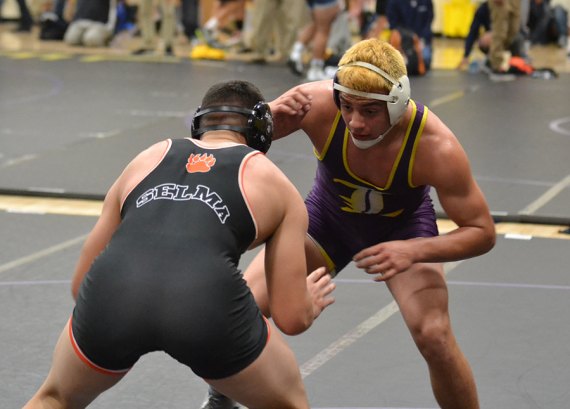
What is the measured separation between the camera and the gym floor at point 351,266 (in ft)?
15.4

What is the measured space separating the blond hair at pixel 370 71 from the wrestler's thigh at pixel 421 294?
689 mm

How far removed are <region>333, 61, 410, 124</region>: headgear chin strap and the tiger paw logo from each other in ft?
2.64

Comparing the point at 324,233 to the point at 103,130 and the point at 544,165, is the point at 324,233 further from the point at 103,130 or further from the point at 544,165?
the point at 103,130

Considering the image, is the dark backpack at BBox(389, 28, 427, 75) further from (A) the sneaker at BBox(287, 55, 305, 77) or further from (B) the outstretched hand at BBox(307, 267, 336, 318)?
(B) the outstretched hand at BBox(307, 267, 336, 318)

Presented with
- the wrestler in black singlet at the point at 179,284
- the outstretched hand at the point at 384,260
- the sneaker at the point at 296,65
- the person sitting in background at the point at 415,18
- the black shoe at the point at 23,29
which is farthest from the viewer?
the black shoe at the point at 23,29

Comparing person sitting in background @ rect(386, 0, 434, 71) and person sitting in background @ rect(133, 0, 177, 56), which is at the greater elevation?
person sitting in background @ rect(386, 0, 434, 71)

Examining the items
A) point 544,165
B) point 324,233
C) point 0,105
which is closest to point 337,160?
point 324,233

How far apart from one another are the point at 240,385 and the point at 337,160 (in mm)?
1365

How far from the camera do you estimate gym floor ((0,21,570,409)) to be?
4.70 metres

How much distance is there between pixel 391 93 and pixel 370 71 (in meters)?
0.10

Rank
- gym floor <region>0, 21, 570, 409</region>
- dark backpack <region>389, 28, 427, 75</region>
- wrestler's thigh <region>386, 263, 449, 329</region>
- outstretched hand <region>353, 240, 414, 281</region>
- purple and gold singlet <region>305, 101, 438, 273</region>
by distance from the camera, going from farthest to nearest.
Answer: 1. dark backpack <region>389, 28, 427, 75</region>
2. gym floor <region>0, 21, 570, 409</region>
3. purple and gold singlet <region>305, 101, 438, 273</region>
4. wrestler's thigh <region>386, 263, 449, 329</region>
5. outstretched hand <region>353, 240, 414, 281</region>

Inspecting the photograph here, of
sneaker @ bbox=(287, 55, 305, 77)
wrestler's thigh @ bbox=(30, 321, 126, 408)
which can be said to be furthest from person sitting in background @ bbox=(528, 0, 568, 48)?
wrestler's thigh @ bbox=(30, 321, 126, 408)

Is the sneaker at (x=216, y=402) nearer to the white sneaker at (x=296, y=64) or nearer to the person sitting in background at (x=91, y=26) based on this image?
the white sneaker at (x=296, y=64)

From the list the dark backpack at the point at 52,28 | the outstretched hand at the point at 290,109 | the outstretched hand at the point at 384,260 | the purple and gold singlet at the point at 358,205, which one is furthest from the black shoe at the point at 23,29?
the outstretched hand at the point at 384,260
